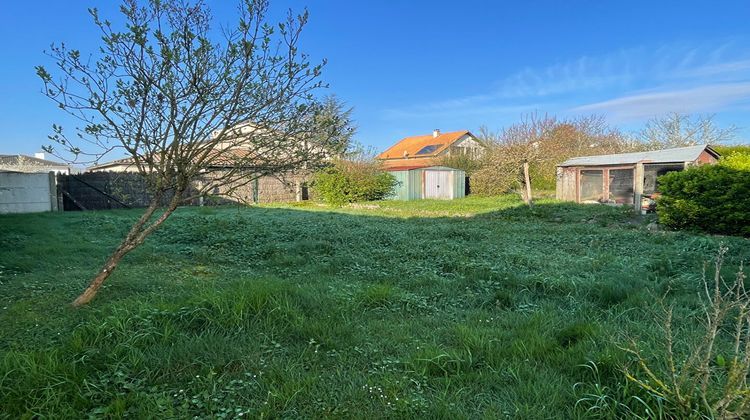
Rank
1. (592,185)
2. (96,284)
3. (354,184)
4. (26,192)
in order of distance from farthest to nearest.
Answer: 1. (354,184)
2. (592,185)
3. (26,192)
4. (96,284)

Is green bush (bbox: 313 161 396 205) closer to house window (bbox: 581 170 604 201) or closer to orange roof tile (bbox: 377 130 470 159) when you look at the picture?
house window (bbox: 581 170 604 201)

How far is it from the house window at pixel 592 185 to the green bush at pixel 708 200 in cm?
603

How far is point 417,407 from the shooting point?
2.14m

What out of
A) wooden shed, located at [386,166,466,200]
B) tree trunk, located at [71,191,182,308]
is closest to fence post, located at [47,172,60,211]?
tree trunk, located at [71,191,182,308]

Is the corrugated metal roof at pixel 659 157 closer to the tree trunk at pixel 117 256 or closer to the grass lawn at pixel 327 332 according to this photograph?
the grass lawn at pixel 327 332

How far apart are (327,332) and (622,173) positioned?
1535 cm

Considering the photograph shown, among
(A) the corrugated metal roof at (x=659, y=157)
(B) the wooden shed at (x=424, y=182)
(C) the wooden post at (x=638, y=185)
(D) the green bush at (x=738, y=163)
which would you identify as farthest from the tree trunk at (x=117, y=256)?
(B) the wooden shed at (x=424, y=182)

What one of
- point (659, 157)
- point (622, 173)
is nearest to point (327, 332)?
point (659, 157)

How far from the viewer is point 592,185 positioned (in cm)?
1653

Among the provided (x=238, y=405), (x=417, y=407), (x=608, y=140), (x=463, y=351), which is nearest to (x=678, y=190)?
(x=463, y=351)

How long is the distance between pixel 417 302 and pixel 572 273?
7.50 feet

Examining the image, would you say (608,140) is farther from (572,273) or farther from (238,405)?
(238,405)

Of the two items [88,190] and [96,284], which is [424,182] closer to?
[88,190]

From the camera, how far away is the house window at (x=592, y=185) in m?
16.1
